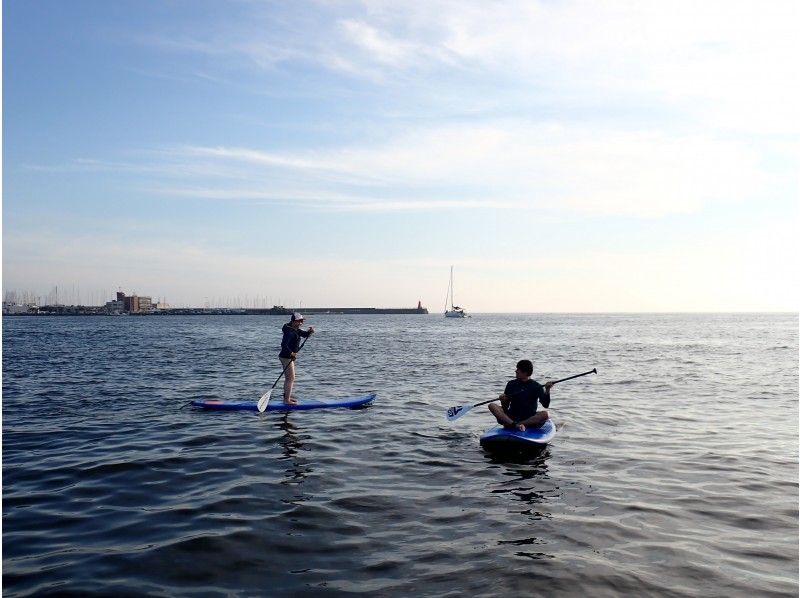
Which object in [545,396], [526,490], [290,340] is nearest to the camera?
[526,490]

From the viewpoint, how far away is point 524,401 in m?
12.1

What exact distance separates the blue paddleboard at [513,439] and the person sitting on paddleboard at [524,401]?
28cm

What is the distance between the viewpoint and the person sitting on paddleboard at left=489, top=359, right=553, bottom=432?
1192 centimetres

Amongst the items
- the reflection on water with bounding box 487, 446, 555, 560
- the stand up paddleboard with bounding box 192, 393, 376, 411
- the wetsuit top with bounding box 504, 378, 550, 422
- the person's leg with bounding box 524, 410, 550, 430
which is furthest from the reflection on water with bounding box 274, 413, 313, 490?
the person's leg with bounding box 524, 410, 550, 430

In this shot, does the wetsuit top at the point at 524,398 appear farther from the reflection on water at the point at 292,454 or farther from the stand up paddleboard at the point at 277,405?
the stand up paddleboard at the point at 277,405

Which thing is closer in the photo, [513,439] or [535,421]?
[513,439]

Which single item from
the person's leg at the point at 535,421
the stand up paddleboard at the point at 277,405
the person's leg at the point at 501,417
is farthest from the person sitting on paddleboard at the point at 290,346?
the person's leg at the point at 535,421

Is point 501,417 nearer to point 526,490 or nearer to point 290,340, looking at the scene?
point 526,490

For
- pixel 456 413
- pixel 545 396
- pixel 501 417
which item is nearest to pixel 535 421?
pixel 545 396

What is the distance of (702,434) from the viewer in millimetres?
13250

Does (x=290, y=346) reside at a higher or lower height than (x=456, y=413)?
higher

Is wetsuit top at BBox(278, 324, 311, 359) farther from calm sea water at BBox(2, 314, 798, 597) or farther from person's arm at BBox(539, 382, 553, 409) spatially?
person's arm at BBox(539, 382, 553, 409)

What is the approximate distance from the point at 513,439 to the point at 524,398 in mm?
1089

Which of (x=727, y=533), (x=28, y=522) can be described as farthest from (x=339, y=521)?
(x=727, y=533)
